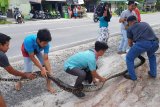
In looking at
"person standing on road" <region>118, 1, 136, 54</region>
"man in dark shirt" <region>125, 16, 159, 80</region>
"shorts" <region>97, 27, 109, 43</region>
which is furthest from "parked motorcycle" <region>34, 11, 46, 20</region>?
"man in dark shirt" <region>125, 16, 159, 80</region>

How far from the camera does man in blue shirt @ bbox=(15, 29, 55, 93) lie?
18.0ft

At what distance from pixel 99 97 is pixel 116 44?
21.2 feet

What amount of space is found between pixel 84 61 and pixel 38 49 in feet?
2.82

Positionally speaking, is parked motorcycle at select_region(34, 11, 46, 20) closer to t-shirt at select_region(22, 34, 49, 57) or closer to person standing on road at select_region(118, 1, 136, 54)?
person standing on road at select_region(118, 1, 136, 54)

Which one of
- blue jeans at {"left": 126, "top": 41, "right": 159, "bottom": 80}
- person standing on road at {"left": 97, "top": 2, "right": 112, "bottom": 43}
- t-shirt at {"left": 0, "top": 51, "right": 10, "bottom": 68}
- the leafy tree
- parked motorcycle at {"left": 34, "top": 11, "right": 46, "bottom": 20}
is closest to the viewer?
t-shirt at {"left": 0, "top": 51, "right": 10, "bottom": 68}

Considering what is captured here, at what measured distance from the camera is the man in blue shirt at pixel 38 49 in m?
5.48

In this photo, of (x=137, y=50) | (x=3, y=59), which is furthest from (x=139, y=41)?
(x=3, y=59)

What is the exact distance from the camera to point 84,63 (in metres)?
5.78

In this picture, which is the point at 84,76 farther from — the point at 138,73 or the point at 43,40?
the point at 138,73

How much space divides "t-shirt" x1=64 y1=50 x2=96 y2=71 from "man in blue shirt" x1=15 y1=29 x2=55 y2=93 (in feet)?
1.50

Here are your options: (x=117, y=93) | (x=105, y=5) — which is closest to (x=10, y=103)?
(x=117, y=93)

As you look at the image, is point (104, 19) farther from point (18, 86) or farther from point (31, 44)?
point (31, 44)

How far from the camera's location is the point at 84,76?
5832mm

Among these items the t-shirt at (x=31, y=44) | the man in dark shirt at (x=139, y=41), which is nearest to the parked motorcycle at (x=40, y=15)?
the man in dark shirt at (x=139, y=41)
